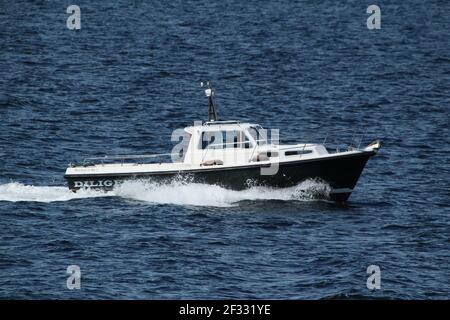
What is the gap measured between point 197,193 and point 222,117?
66.7ft

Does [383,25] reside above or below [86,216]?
above

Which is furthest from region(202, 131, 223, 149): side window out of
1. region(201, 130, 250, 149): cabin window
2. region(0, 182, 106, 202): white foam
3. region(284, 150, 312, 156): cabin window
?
region(0, 182, 106, 202): white foam

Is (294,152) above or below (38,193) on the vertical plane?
above

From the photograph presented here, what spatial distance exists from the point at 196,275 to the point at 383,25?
2838 inches

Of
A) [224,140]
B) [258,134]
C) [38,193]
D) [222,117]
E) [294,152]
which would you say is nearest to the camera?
[294,152]

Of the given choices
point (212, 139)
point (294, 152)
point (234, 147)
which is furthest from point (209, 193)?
point (294, 152)

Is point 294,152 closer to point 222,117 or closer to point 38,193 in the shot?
point 38,193

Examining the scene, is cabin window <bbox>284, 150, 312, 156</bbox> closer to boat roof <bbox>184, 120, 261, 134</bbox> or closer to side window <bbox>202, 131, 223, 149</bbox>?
boat roof <bbox>184, 120, 261, 134</bbox>

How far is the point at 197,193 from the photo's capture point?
4628 centimetres

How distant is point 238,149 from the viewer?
4656 cm

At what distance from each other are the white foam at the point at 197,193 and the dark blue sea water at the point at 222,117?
7 cm

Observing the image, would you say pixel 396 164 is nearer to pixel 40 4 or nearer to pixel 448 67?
pixel 448 67

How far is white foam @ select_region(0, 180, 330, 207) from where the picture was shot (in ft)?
152

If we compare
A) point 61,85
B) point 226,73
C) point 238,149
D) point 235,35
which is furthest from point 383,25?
point 238,149
